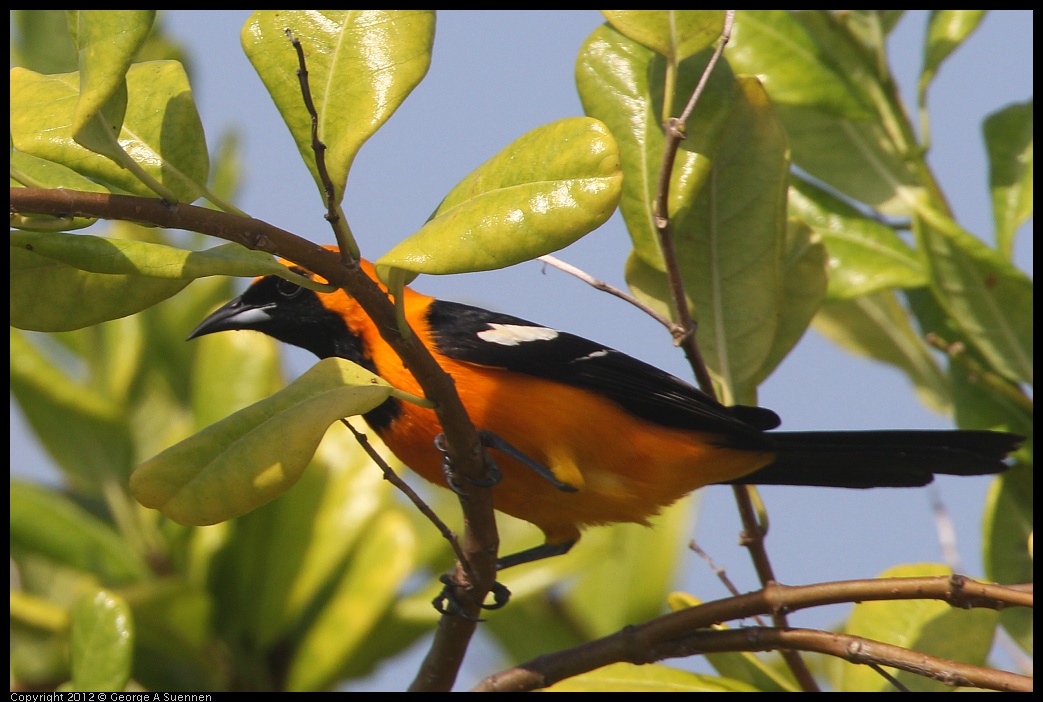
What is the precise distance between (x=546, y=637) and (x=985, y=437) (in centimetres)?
199

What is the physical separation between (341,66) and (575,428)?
59.2 inches

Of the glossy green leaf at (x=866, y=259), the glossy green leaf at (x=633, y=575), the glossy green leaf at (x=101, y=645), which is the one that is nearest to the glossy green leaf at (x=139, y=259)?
the glossy green leaf at (x=101, y=645)

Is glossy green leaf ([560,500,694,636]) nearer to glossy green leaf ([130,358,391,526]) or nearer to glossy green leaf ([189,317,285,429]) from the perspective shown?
glossy green leaf ([189,317,285,429])

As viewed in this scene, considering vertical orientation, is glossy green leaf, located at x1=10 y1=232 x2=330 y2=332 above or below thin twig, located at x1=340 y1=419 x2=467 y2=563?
above

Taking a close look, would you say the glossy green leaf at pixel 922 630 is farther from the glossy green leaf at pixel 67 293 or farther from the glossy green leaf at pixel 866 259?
the glossy green leaf at pixel 67 293

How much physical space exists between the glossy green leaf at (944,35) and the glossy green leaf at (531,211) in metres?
2.00

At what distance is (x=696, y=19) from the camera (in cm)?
233

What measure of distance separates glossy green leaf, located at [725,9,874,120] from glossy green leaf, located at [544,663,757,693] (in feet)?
5.77

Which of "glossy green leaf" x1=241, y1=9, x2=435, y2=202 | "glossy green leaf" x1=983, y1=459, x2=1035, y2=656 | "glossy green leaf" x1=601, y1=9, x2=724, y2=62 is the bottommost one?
"glossy green leaf" x1=983, y1=459, x2=1035, y2=656

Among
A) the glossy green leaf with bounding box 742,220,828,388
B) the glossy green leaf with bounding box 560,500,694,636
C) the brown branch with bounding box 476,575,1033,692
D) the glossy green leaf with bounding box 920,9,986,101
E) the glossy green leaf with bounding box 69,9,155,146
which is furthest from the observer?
the glossy green leaf with bounding box 560,500,694,636

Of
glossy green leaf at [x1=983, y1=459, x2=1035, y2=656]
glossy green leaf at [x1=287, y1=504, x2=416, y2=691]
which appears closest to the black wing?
glossy green leaf at [x1=983, y1=459, x2=1035, y2=656]

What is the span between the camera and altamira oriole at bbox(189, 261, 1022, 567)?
116 inches

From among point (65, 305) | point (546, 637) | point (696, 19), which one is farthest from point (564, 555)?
point (65, 305)

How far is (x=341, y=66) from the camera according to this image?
5.87 feet
